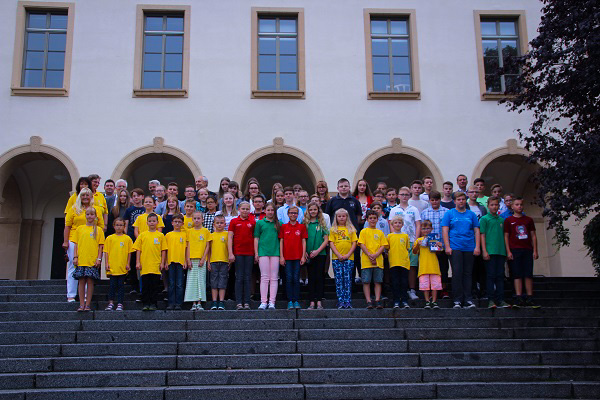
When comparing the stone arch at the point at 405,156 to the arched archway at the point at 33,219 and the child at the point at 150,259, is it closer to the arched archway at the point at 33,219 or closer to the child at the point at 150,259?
the child at the point at 150,259

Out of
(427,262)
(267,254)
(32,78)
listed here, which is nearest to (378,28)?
(427,262)

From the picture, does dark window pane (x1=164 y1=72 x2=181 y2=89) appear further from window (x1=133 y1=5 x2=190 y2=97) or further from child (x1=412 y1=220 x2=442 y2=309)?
child (x1=412 y1=220 x2=442 y2=309)

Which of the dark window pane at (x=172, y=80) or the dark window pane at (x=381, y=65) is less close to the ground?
the dark window pane at (x=381, y=65)

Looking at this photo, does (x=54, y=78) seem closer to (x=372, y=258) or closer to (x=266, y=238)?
(x=266, y=238)

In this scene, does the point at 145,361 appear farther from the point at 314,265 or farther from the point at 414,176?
the point at 414,176

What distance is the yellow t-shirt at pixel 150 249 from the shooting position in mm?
9383

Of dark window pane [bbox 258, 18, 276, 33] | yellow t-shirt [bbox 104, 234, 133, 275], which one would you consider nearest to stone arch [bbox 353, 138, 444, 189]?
dark window pane [bbox 258, 18, 276, 33]

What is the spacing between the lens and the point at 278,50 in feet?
53.4

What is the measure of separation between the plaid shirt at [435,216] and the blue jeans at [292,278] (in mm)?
2339

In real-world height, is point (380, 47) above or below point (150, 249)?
above

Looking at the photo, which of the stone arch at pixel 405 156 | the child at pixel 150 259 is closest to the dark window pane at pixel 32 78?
the child at pixel 150 259

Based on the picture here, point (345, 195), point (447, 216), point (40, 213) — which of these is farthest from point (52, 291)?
point (40, 213)

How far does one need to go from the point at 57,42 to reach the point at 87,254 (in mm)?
8552

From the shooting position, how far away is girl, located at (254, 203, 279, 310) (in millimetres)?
9461
